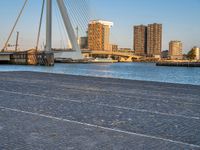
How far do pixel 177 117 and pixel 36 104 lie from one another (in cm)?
409

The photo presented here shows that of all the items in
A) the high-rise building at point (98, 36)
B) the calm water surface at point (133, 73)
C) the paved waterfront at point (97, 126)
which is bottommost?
the calm water surface at point (133, 73)

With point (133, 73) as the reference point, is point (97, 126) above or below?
above

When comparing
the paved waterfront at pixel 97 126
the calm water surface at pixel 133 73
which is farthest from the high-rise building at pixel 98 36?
the paved waterfront at pixel 97 126

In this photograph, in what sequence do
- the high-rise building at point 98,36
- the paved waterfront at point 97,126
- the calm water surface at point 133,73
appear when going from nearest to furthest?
the paved waterfront at point 97,126 → the calm water surface at point 133,73 → the high-rise building at point 98,36

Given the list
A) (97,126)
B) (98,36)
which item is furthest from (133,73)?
(98,36)

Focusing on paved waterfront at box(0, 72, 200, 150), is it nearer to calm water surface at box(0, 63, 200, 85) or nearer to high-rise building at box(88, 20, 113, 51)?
calm water surface at box(0, 63, 200, 85)

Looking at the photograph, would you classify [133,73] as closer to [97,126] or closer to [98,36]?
[97,126]

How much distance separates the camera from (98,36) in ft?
513

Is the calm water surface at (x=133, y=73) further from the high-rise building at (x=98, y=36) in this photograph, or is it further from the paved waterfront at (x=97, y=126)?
the high-rise building at (x=98, y=36)

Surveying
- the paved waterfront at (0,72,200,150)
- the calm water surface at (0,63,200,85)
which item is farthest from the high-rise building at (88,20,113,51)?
the paved waterfront at (0,72,200,150)

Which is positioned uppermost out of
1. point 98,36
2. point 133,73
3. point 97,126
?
point 98,36

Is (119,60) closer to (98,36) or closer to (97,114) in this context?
(98,36)

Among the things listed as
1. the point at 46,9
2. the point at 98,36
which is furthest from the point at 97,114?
the point at 98,36

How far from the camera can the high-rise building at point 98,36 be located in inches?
6019
